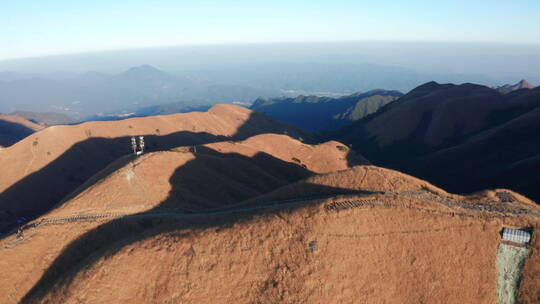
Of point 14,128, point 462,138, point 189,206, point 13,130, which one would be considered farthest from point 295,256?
point 14,128

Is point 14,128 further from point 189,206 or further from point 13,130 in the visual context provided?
point 189,206

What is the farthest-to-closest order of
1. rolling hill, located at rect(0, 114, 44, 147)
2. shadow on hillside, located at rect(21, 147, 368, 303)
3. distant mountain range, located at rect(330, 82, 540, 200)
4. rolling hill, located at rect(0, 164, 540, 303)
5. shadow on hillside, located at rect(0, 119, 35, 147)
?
rolling hill, located at rect(0, 114, 44, 147) → shadow on hillside, located at rect(0, 119, 35, 147) → distant mountain range, located at rect(330, 82, 540, 200) → shadow on hillside, located at rect(21, 147, 368, 303) → rolling hill, located at rect(0, 164, 540, 303)

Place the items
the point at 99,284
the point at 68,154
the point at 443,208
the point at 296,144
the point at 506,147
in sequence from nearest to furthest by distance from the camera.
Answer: the point at 99,284 → the point at 443,208 → the point at 506,147 → the point at 68,154 → the point at 296,144

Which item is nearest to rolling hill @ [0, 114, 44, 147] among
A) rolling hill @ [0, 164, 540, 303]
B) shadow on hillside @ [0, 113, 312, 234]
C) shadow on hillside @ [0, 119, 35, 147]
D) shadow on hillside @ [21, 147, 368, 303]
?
shadow on hillside @ [0, 119, 35, 147]

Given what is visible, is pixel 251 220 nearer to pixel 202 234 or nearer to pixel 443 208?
pixel 202 234

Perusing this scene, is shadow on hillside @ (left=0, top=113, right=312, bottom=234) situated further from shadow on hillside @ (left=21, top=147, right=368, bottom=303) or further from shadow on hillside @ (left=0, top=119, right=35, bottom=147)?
shadow on hillside @ (left=0, top=119, right=35, bottom=147)

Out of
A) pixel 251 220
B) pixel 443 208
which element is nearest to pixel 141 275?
pixel 251 220
